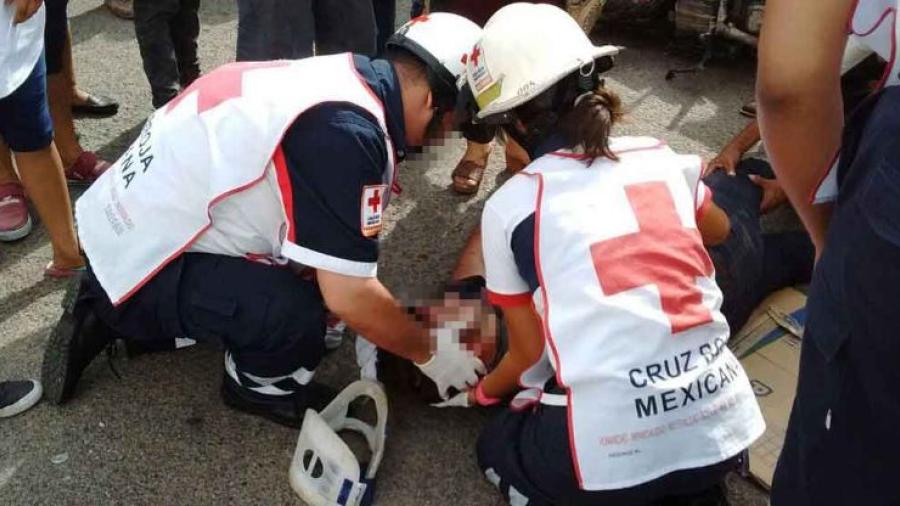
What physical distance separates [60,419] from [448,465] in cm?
107

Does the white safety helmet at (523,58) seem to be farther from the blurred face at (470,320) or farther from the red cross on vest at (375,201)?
the blurred face at (470,320)

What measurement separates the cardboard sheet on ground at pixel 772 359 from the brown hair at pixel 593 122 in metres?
1.01

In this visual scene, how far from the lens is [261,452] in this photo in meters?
2.28

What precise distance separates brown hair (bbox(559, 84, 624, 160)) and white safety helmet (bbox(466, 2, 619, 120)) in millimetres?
70

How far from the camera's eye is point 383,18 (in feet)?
12.7

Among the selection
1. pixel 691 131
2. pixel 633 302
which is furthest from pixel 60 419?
pixel 691 131

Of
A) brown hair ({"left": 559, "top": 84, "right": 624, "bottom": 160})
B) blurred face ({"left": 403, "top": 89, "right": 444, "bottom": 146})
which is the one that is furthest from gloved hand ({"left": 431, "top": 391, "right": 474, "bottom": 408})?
brown hair ({"left": 559, "top": 84, "right": 624, "bottom": 160})

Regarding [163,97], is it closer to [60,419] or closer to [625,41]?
[60,419]

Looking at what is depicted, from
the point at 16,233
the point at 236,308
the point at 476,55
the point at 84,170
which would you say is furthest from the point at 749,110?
the point at 16,233

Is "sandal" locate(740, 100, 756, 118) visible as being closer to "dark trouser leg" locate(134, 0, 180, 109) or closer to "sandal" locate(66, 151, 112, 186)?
"dark trouser leg" locate(134, 0, 180, 109)

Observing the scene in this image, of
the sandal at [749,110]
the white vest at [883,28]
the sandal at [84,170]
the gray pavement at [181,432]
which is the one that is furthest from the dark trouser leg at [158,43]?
the white vest at [883,28]

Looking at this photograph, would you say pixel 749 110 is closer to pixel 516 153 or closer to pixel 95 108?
pixel 516 153

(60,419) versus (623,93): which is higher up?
(60,419)

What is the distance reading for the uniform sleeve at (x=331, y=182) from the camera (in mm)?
Answer: 1858
